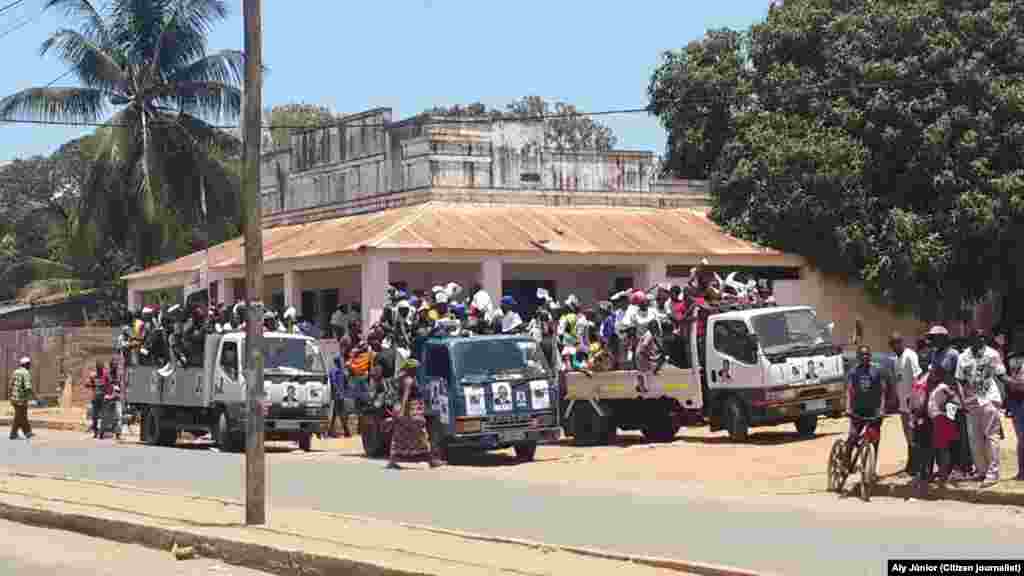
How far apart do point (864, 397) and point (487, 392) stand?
25.2 feet

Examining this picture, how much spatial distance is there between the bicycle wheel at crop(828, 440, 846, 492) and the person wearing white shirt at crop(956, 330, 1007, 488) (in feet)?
4.94

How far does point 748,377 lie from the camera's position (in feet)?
84.0

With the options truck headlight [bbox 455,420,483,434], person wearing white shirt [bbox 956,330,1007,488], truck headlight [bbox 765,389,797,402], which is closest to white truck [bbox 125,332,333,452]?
truck headlight [bbox 455,420,483,434]

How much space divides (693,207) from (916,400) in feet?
82.9

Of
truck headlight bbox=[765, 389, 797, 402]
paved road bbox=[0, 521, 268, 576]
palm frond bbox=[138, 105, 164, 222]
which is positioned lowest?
paved road bbox=[0, 521, 268, 576]

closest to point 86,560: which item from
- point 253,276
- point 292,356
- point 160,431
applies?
point 253,276

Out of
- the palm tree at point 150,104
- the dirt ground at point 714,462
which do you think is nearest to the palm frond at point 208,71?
the palm tree at point 150,104

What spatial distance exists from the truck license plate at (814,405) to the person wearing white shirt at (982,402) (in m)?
7.22

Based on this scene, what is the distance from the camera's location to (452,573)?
11.9m

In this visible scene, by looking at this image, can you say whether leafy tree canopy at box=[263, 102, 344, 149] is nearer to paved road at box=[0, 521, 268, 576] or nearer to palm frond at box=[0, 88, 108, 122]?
palm frond at box=[0, 88, 108, 122]

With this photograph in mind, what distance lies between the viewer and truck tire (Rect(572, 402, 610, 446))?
2816 centimetres

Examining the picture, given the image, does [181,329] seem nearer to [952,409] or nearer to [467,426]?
[467,426]

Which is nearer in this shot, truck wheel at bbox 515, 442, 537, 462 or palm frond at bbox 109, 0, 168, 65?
truck wheel at bbox 515, 442, 537, 462

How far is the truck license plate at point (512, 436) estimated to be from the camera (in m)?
25.1
